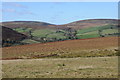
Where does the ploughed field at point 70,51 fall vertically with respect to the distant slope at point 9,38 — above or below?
below

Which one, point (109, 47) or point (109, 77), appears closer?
point (109, 77)

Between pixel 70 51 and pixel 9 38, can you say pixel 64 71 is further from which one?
pixel 9 38

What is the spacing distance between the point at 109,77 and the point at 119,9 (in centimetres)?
1748

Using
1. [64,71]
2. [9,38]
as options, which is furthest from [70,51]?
[9,38]

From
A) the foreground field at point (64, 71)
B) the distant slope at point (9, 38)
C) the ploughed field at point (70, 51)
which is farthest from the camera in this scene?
the distant slope at point (9, 38)

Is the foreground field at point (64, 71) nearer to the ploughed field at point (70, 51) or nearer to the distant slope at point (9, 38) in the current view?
the ploughed field at point (70, 51)

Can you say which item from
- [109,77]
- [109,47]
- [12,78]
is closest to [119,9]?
[109,47]

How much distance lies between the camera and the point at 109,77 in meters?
16.4

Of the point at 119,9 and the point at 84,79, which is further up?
the point at 119,9

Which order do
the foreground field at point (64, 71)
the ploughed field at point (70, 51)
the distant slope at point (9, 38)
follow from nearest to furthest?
the foreground field at point (64, 71) → the ploughed field at point (70, 51) → the distant slope at point (9, 38)

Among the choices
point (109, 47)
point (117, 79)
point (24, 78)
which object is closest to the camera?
point (117, 79)

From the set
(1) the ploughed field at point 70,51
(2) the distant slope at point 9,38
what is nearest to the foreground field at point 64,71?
(1) the ploughed field at point 70,51

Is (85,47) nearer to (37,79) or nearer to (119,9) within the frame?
(119,9)

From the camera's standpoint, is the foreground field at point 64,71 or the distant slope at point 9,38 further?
the distant slope at point 9,38
